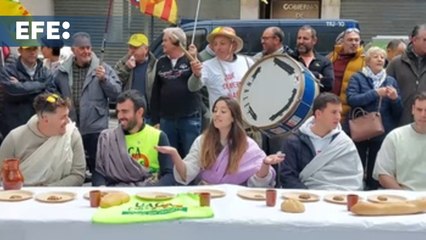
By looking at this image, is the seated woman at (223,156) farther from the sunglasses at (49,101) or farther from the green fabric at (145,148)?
the sunglasses at (49,101)

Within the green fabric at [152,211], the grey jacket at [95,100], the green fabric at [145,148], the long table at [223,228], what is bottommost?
the long table at [223,228]

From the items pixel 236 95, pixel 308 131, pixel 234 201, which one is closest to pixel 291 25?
pixel 236 95

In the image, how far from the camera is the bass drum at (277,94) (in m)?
5.17

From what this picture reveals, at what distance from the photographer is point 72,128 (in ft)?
13.9

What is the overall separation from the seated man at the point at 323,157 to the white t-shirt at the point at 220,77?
1.52m

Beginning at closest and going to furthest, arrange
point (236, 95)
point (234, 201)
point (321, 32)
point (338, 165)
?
point (234, 201)
point (338, 165)
point (236, 95)
point (321, 32)

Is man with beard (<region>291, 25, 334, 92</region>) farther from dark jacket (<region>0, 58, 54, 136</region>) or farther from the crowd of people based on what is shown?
dark jacket (<region>0, 58, 54, 136</region>)

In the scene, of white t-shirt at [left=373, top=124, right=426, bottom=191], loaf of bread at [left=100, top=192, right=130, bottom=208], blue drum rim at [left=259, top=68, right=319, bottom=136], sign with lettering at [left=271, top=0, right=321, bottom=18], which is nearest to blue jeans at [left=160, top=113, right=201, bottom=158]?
blue drum rim at [left=259, top=68, right=319, bottom=136]

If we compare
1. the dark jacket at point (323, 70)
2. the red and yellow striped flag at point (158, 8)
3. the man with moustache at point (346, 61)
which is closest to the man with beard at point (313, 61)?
the dark jacket at point (323, 70)

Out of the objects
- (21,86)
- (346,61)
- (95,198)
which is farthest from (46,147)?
(346,61)

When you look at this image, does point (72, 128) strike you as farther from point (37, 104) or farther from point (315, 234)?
point (315, 234)

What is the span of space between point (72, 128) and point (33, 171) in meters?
0.37

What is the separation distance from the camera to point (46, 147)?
4074mm

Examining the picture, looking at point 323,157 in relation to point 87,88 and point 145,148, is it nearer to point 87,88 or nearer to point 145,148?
point 145,148
